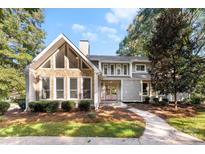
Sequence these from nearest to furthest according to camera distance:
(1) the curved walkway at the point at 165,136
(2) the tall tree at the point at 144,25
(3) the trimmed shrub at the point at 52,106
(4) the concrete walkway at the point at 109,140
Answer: (4) the concrete walkway at the point at 109,140
(1) the curved walkway at the point at 165,136
(3) the trimmed shrub at the point at 52,106
(2) the tall tree at the point at 144,25

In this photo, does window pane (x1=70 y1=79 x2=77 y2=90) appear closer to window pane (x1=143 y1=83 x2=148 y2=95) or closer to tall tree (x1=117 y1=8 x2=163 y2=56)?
tall tree (x1=117 y1=8 x2=163 y2=56)

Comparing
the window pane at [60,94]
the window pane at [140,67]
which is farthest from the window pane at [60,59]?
the window pane at [140,67]

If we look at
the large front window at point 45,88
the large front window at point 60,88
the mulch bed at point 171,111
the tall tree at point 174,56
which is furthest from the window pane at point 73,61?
the mulch bed at point 171,111

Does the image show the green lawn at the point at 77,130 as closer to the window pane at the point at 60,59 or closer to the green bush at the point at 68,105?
the green bush at the point at 68,105

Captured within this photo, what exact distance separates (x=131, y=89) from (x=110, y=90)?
8.34 feet

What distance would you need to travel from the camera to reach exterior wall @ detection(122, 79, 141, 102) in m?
22.3

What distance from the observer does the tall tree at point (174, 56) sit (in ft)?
48.7

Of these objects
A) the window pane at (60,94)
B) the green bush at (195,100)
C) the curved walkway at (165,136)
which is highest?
the window pane at (60,94)

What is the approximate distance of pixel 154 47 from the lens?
15.5m

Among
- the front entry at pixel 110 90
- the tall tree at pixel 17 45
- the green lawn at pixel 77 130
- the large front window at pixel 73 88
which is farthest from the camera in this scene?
the front entry at pixel 110 90

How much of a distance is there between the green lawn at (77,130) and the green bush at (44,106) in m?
4.15

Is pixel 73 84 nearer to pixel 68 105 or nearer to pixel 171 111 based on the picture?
pixel 68 105

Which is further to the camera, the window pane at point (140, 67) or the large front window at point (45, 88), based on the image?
the window pane at point (140, 67)

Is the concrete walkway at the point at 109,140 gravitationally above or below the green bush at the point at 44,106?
below
